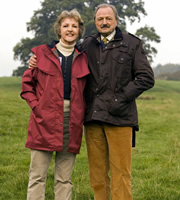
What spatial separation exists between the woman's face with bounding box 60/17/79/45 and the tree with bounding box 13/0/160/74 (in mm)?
32286

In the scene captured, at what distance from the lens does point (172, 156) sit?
24.7 feet

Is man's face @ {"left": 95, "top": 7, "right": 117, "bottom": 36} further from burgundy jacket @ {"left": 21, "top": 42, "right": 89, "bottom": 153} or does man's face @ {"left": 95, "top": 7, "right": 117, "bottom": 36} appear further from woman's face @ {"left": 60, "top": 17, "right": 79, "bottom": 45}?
burgundy jacket @ {"left": 21, "top": 42, "right": 89, "bottom": 153}

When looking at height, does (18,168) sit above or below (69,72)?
below

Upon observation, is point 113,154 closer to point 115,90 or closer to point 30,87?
point 115,90

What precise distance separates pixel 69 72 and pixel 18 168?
10.5 ft

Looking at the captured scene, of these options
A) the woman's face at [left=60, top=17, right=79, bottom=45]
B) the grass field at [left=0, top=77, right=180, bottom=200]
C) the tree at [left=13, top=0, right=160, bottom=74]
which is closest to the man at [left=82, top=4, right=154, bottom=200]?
the woman's face at [left=60, top=17, right=79, bottom=45]

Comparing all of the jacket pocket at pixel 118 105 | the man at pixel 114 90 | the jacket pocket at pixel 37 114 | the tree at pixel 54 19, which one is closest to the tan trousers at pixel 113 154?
the man at pixel 114 90

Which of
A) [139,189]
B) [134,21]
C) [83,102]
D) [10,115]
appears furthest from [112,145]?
[134,21]

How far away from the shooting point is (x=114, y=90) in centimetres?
379

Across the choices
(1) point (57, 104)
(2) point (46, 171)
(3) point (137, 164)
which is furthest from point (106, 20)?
(3) point (137, 164)

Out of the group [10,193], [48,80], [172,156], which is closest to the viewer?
[48,80]

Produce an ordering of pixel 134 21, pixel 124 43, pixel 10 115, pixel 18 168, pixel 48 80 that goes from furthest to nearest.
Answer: pixel 134 21
pixel 10 115
pixel 18 168
pixel 124 43
pixel 48 80

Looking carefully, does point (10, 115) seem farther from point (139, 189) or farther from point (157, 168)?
point (139, 189)

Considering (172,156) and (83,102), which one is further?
(172,156)
